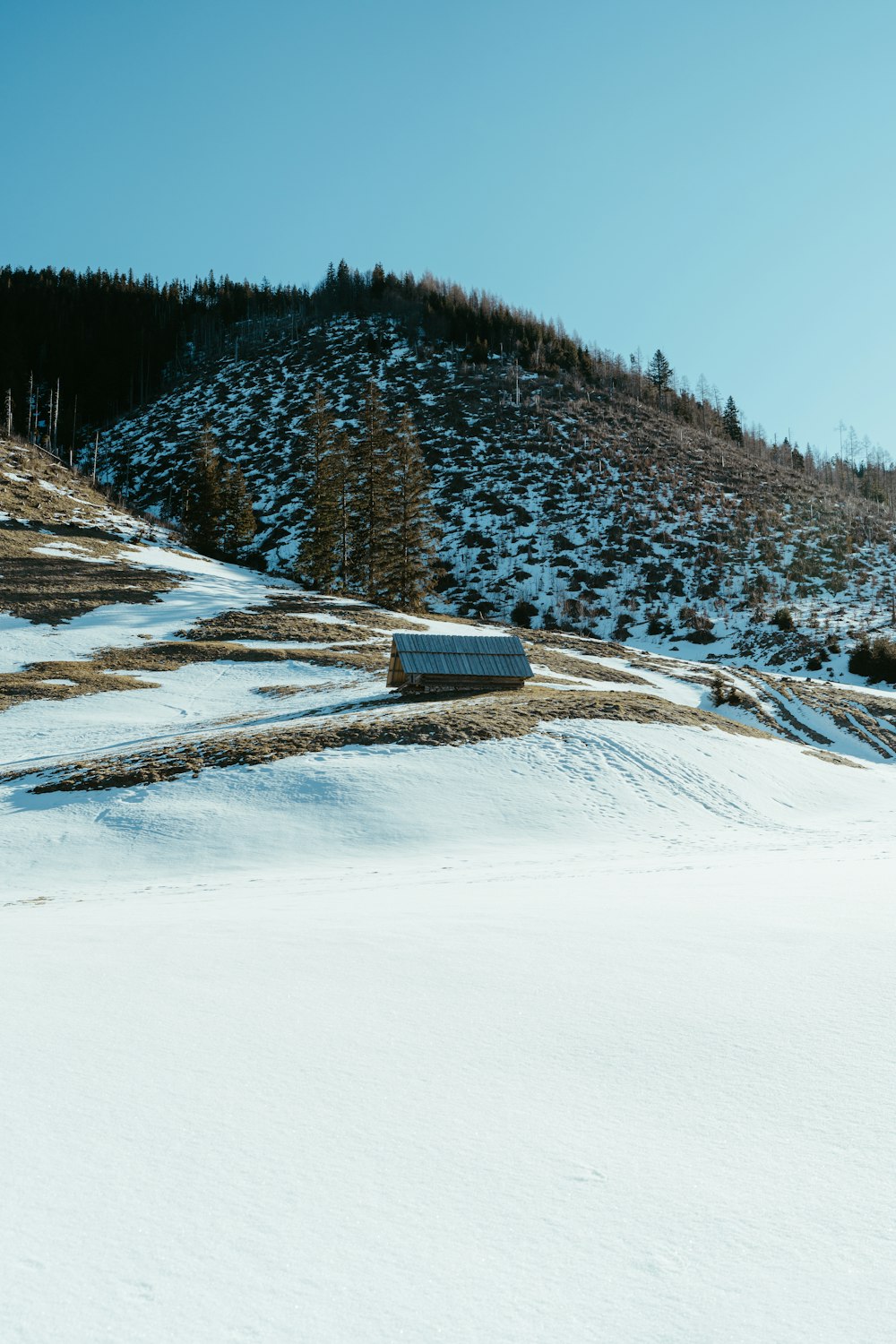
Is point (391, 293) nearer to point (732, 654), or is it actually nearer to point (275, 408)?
point (275, 408)

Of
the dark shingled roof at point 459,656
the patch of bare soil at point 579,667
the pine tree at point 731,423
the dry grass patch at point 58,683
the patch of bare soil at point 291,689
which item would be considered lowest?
the dry grass patch at point 58,683

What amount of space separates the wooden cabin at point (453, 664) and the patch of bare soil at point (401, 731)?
89 cm

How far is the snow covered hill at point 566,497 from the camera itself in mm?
59531

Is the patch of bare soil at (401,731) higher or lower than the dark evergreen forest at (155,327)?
lower

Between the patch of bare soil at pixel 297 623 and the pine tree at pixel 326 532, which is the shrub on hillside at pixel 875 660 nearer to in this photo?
the patch of bare soil at pixel 297 623

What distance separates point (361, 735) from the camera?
2052 centimetres

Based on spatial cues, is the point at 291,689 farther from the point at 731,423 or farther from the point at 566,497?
the point at 731,423

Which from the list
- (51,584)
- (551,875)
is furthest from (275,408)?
(551,875)

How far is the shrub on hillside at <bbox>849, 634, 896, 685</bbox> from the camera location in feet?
142

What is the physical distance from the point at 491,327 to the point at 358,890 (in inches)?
4698

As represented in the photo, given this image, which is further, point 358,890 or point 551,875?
point 551,875

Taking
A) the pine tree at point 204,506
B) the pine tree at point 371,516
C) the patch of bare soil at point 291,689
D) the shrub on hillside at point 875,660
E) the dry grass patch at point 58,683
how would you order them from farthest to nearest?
the pine tree at point 204,506
the pine tree at point 371,516
the shrub on hillside at point 875,660
the patch of bare soil at point 291,689
the dry grass patch at point 58,683

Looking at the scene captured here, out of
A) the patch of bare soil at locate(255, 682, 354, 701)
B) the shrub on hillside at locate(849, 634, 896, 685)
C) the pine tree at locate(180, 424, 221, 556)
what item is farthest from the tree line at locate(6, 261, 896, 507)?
the patch of bare soil at locate(255, 682, 354, 701)

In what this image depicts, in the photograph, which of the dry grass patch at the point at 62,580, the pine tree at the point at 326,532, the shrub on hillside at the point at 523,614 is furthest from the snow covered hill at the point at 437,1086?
the shrub on hillside at the point at 523,614
